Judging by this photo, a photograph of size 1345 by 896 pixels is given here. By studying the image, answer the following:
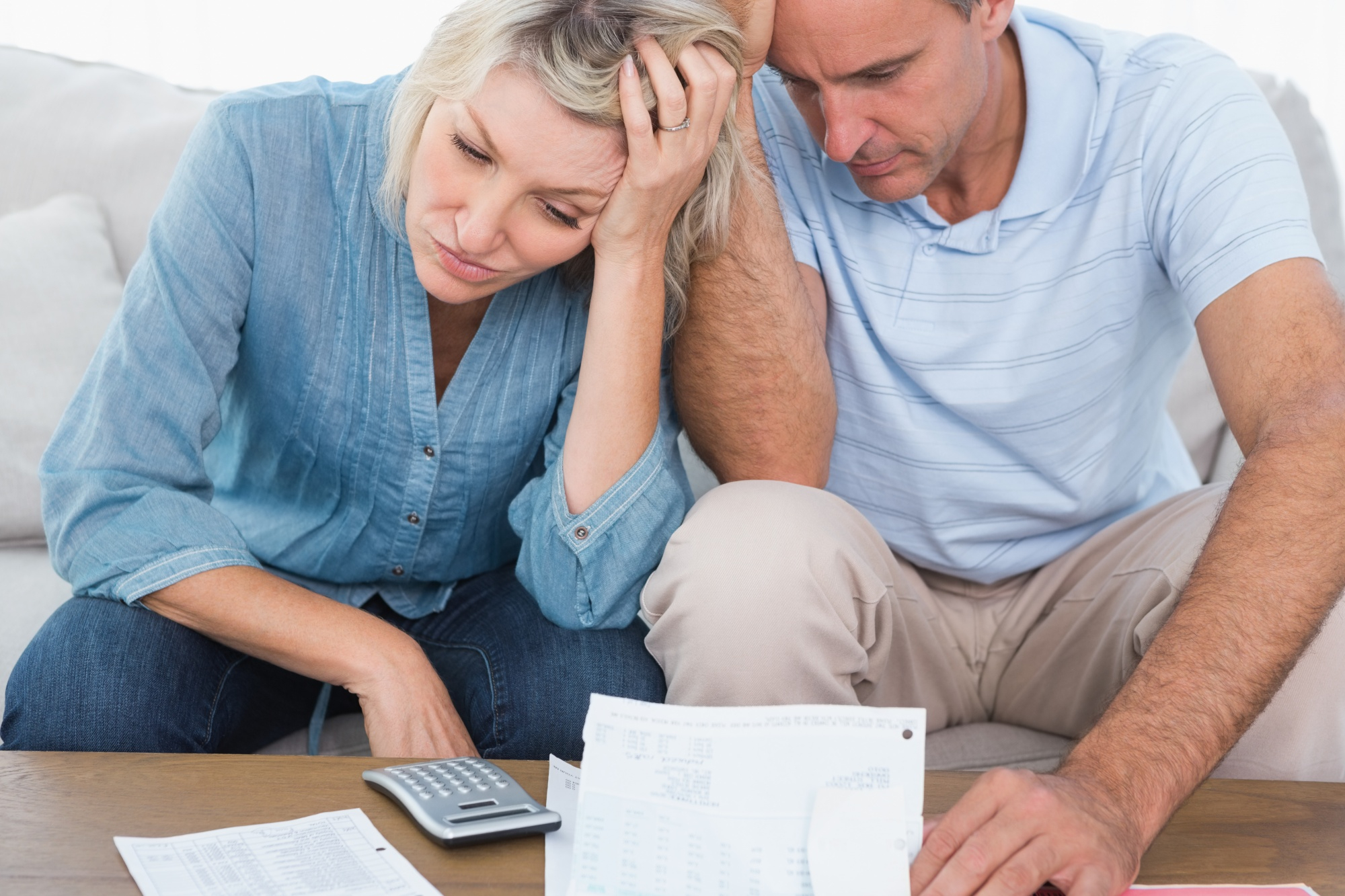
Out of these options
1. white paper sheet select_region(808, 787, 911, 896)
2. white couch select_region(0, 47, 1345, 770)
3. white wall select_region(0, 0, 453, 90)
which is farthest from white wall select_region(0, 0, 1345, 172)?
white paper sheet select_region(808, 787, 911, 896)

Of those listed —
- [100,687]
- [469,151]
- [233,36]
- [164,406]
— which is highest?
[233,36]

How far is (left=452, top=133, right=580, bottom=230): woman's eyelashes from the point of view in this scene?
3.73 feet

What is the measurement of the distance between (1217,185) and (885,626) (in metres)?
0.63

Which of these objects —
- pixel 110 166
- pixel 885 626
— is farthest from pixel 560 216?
pixel 110 166

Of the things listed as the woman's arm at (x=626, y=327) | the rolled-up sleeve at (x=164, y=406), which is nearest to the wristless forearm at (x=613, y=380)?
the woman's arm at (x=626, y=327)

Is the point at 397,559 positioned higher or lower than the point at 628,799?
lower

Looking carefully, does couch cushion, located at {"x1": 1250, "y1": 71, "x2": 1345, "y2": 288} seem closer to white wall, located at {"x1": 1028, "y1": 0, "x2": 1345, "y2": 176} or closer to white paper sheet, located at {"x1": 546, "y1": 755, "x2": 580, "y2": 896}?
white wall, located at {"x1": 1028, "y1": 0, "x2": 1345, "y2": 176}

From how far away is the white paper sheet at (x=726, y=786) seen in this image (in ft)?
2.54

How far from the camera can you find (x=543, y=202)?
117 centimetres

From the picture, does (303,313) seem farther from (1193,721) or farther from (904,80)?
(1193,721)

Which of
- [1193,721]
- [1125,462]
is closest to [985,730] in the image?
[1125,462]

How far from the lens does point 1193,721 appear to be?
947 mm

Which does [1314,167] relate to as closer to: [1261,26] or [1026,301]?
[1026,301]

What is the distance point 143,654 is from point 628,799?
23.4 inches
